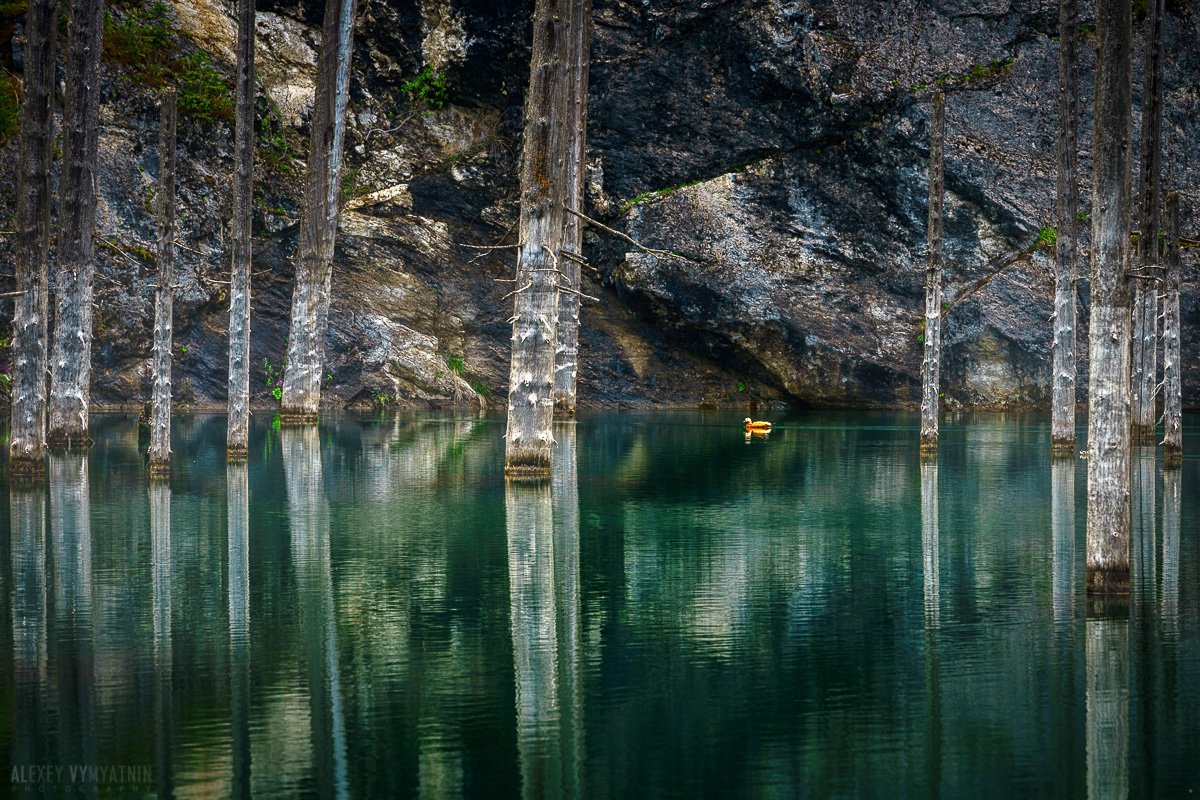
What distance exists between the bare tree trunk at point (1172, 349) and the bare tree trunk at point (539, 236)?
11209 mm

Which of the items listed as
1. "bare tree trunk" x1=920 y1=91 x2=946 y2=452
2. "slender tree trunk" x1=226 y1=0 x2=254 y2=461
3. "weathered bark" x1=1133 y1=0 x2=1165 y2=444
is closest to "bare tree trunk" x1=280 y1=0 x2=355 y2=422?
"slender tree trunk" x1=226 y1=0 x2=254 y2=461

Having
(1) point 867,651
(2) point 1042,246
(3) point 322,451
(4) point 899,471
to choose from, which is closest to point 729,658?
(1) point 867,651

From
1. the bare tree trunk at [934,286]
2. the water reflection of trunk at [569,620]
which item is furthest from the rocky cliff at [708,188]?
the water reflection of trunk at [569,620]

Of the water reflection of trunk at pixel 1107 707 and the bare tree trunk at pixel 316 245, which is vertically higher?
the bare tree trunk at pixel 316 245

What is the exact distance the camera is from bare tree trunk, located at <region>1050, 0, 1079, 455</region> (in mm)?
29141

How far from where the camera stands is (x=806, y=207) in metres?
51.2

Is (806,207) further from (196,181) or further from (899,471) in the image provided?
(899,471)

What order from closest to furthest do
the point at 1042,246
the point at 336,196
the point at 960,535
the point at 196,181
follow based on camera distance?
the point at 960,535, the point at 336,196, the point at 196,181, the point at 1042,246

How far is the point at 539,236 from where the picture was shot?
69.9 ft

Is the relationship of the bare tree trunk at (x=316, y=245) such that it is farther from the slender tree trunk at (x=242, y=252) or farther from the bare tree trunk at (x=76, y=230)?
the bare tree trunk at (x=76, y=230)

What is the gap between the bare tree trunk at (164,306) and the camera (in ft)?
73.3

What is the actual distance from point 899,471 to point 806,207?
27.8m

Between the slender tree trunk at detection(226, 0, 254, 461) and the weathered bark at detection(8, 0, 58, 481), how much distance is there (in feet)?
13.1

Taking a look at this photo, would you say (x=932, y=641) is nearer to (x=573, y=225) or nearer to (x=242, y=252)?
(x=242, y=252)
